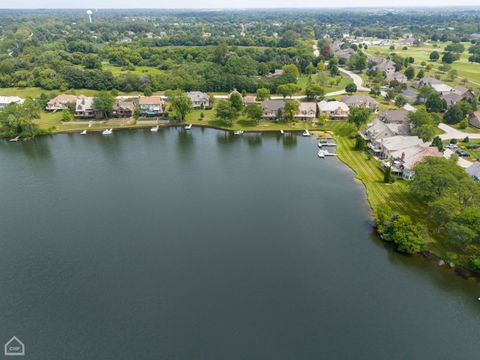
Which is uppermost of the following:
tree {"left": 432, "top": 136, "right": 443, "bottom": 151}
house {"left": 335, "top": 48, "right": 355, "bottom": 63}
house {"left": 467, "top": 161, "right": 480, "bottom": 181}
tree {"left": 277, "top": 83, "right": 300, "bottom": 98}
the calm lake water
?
house {"left": 335, "top": 48, "right": 355, "bottom": 63}

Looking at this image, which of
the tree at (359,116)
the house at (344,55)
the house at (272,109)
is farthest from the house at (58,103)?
the house at (344,55)

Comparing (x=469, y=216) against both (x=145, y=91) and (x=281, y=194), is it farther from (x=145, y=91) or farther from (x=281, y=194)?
(x=145, y=91)

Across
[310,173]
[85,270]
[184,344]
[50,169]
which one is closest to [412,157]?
[310,173]

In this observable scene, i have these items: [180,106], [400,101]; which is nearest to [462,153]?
[400,101]

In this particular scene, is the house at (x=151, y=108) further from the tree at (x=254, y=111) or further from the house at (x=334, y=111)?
the house at (x=334, y=111)

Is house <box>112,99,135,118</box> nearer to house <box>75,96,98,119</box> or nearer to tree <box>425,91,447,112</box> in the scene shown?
house <box>75,96,98,119</box>

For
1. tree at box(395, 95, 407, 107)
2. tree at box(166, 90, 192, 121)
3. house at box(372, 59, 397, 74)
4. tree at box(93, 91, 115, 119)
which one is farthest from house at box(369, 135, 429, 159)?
house at box(372, 59, 397, 74)

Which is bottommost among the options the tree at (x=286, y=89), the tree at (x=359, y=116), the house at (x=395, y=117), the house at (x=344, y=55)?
the house at (x=395, y=117)
